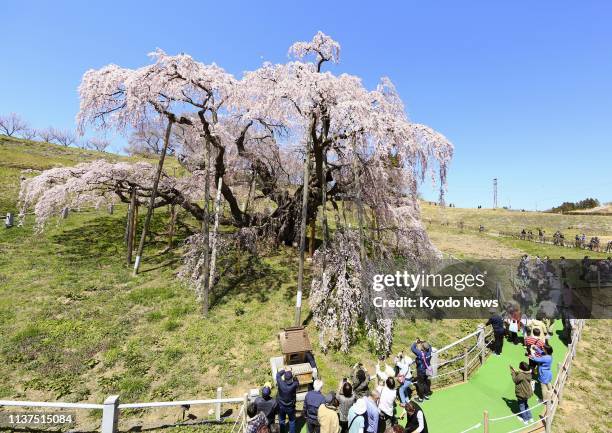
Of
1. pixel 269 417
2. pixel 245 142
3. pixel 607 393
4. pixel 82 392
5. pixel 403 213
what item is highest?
pixel 245 142

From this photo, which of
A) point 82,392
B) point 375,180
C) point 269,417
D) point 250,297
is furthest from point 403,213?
point 82,392

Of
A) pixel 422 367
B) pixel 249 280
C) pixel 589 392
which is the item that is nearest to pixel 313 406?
pixel 422 367

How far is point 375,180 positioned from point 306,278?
21.4 feet

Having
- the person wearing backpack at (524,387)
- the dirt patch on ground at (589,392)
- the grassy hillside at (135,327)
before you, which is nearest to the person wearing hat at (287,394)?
the grassy hillside at (135,327)

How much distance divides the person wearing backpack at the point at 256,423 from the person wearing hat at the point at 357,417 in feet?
5.78

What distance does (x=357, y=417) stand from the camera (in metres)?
6.41

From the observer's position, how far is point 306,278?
1648cm

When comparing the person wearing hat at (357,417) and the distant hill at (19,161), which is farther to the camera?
the distant hill at (19,161)

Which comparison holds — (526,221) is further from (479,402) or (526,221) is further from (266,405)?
(266,405)

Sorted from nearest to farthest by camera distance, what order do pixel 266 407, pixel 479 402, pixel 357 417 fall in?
pixel 357 417
pixel 266 407
pixel 479 402

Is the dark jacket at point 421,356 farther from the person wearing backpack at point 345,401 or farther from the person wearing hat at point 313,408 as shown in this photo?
the person wearing hat at point 313,408

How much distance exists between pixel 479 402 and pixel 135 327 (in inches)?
481

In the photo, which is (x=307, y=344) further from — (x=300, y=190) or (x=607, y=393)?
(x=607, y=393)

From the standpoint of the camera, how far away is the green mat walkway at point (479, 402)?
822 centimetres
